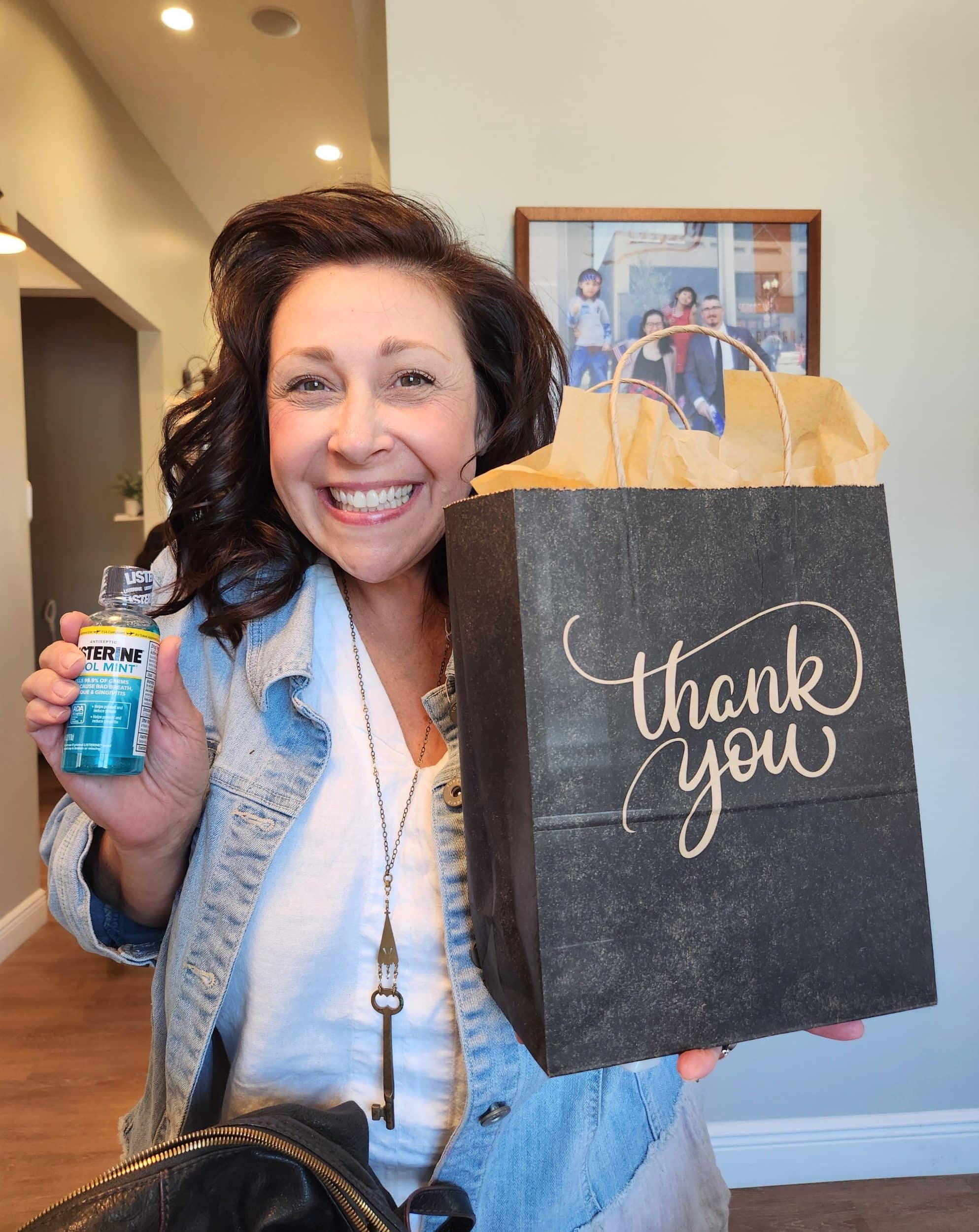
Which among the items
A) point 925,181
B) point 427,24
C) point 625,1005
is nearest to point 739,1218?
point 625,1005

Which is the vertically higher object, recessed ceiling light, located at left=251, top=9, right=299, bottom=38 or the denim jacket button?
recessed ceiling light, located at left=251, top=9, right=299, bottom=38

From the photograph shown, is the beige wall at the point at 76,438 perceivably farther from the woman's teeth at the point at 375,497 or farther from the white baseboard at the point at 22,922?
the woman's teeth at the point at 375,497

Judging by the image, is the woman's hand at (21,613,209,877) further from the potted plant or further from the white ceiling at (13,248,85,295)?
the white ceiling at (13,248,85,295)

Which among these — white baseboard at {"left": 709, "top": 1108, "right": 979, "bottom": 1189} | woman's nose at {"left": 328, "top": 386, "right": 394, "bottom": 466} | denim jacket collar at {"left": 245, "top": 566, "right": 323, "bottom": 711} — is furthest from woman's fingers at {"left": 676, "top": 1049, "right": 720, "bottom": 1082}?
white baseboard at {"left": 709, "top": 1108, "right": 979, "bottom": 1189}

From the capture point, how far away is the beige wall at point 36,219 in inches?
119

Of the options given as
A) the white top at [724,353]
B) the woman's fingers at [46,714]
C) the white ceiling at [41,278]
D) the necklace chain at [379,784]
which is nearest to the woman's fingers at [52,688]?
the woman's fingers at [46,714]

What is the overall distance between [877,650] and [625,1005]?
0.32m

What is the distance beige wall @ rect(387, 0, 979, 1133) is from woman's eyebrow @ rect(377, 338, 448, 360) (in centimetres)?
85

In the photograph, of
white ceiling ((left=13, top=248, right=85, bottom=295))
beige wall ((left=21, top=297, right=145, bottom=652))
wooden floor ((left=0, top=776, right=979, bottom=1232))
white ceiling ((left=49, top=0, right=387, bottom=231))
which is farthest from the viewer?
beige wall ((left=21, top=297, right=145, bottom=652))

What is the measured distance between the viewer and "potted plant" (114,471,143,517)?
5438 millimetres

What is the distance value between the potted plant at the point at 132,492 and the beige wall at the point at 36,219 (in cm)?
132

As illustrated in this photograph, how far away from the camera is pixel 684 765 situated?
0.58 metres

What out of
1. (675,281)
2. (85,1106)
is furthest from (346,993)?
(85,1106)

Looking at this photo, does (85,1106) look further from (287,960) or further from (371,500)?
(371,500)
